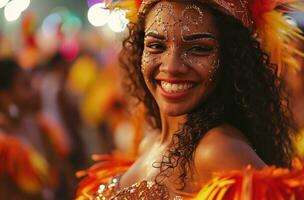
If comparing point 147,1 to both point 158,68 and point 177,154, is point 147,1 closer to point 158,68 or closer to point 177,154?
point 158,68

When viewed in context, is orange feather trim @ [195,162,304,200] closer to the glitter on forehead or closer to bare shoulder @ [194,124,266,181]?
bare shoulder @ [194,124,266,181]

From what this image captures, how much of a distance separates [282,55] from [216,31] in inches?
13.5

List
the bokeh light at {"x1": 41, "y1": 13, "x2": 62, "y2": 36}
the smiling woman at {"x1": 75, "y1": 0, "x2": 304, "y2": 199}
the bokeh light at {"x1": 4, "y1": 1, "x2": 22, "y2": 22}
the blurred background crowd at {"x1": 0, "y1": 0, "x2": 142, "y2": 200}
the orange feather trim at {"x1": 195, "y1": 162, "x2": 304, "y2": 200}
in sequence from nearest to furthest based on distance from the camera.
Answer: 1. the orange feather trim at {"x1": 195, "y1": 162, "x2": 304, "y2": 200}
2. the smiling woman at {"x1": 75, "y1": 0, "x2": 304, "y2": 199}
3. the blurred background crowd at {"x1": 0, "y1": 0, "x2": 142, "y2": 200}
4. the bokeh light at {"x1": 4, "y1": 1, "x2": 22, "y2": 22}
5. the bokeh light at {"x1": 41, "y1": 13, "x2": 62, "y2": 36}

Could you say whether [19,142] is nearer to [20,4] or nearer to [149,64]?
[20,4]

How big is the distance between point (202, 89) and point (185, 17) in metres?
0.25

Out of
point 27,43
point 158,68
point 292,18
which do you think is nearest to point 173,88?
point 158,68

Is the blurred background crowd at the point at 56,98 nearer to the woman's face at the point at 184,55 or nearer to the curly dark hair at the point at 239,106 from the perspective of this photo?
the woman's face at the point at 184,55

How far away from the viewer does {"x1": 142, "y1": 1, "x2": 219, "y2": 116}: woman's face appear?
3.01 meters

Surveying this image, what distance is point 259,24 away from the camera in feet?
10.3

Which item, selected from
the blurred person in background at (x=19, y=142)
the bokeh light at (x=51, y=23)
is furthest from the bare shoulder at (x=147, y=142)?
the bokeh light at (x=51, y=23)

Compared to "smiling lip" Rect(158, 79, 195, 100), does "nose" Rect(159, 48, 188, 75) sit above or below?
above

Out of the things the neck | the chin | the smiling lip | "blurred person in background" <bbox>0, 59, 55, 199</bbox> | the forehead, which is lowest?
"blurred person in background" <bbox>0, 59, 55, 199</bbox>

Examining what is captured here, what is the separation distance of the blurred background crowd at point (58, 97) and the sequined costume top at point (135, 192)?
1.65ft

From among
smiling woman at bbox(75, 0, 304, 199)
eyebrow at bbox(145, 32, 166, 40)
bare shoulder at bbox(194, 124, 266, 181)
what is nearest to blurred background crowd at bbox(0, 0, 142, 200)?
eyebrow at bbox(145, 32, 166, 40)
